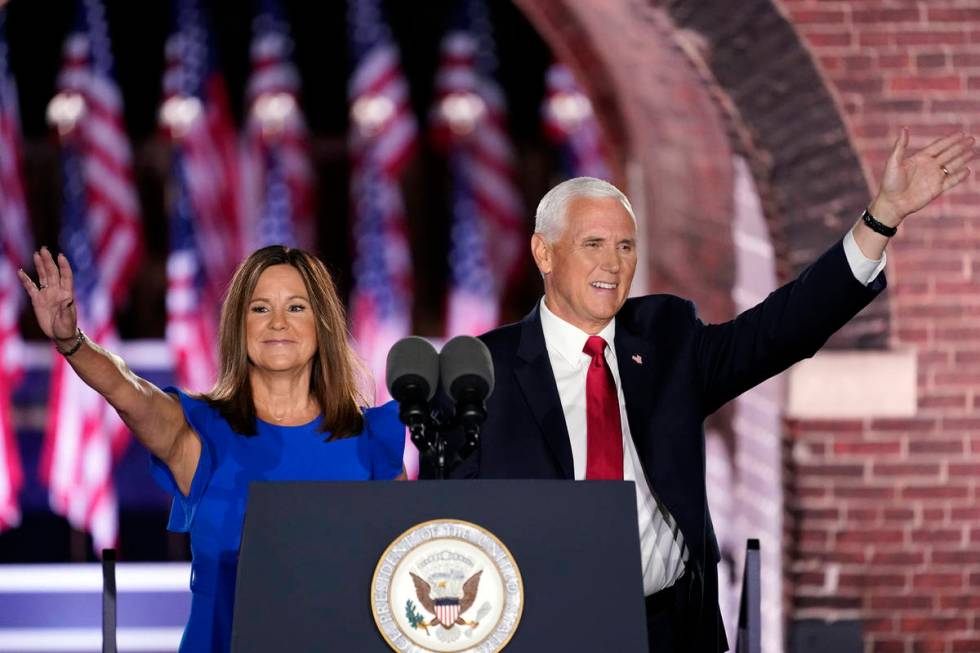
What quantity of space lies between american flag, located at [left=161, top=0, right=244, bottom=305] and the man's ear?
28.6 ft

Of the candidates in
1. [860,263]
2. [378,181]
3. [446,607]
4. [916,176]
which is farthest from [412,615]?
[378,181]

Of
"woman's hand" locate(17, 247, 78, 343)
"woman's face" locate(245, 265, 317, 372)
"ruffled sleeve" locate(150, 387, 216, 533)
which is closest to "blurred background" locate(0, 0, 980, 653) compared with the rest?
"woman's face" locate(245, 265, 317, 372)

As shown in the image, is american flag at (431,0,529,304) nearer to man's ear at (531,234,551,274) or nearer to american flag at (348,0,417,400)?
american flag at (348,0,417,400)

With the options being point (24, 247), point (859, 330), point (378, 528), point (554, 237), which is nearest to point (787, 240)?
point (859, 330)

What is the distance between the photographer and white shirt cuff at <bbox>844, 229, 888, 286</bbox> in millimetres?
2904

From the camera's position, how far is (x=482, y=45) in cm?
1236

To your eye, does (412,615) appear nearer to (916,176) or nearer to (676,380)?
(676,380)

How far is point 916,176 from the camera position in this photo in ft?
9.41

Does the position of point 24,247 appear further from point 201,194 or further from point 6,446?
point 6,446

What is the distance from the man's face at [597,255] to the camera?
2969 mm

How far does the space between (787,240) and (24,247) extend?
27.1 feet

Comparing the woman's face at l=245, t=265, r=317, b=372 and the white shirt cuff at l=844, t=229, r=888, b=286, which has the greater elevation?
the white shirt cuff at l=844, t=229, r=888, b=286

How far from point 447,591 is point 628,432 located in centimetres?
88

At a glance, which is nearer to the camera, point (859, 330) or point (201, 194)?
point (859, 330)
